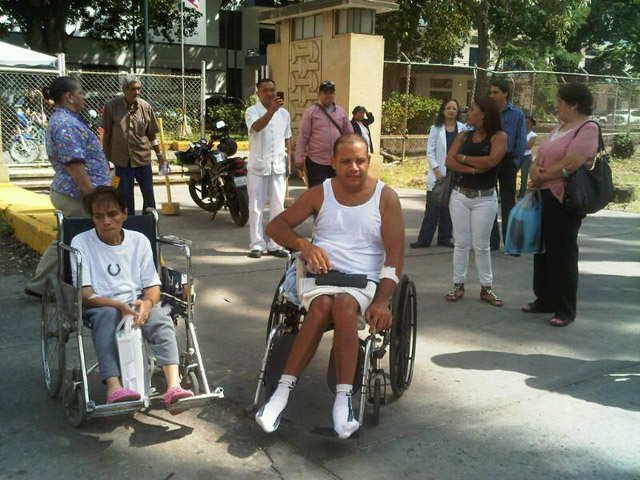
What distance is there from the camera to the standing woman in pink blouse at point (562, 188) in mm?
4836

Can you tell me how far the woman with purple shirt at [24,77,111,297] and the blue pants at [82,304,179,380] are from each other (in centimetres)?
164

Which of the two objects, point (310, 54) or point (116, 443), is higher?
point (310, 54)

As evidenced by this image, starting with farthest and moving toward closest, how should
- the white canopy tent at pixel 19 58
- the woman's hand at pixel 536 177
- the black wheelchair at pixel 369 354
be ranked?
the white canopy tent at pixel 19 58 < the woman's hand at pixel 536 177 < the black wheelchair at pixel 369 354

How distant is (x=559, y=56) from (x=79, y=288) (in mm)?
36195

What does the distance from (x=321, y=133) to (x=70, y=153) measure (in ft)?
9.68

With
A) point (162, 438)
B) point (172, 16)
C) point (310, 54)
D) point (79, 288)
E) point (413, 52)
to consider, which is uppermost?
point (172, 16)

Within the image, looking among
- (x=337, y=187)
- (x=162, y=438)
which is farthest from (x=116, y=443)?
(x=337, y=187)

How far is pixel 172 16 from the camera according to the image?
29703 mm

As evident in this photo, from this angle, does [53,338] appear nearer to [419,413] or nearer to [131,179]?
[419,413]

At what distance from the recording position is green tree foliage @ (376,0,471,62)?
23422 millimetres

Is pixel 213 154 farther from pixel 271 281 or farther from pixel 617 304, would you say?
pixel 617 304

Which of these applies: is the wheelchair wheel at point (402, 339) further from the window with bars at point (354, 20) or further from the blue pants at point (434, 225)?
the window with bars at point (354, 20)

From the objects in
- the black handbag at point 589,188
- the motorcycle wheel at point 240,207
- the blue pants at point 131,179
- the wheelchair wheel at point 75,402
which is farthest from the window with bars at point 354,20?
the wheelchair wheel at point 75,402

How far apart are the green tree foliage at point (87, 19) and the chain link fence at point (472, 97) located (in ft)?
38.3
